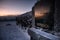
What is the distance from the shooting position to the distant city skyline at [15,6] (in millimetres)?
2998

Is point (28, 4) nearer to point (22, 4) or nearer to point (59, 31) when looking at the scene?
point (22, 4)

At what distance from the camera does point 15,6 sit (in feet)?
10.0

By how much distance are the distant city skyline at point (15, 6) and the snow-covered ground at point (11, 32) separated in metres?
0.32

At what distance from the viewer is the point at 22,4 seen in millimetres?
3061

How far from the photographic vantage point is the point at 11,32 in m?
3.26

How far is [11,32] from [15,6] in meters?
0.86

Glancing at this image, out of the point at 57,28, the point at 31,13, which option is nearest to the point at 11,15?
the point at 31,13

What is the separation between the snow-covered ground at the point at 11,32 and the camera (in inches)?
121

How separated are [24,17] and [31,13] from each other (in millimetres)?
250

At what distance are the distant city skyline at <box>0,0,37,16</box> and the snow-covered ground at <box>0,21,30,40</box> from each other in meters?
0.32

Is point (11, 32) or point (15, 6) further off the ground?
point (15, 6)

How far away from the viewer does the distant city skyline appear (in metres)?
3.00

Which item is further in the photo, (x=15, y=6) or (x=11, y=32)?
(x=11, y=32)

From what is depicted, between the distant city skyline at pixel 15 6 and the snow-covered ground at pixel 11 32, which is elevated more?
the distant city skyline at pixel 15 6
